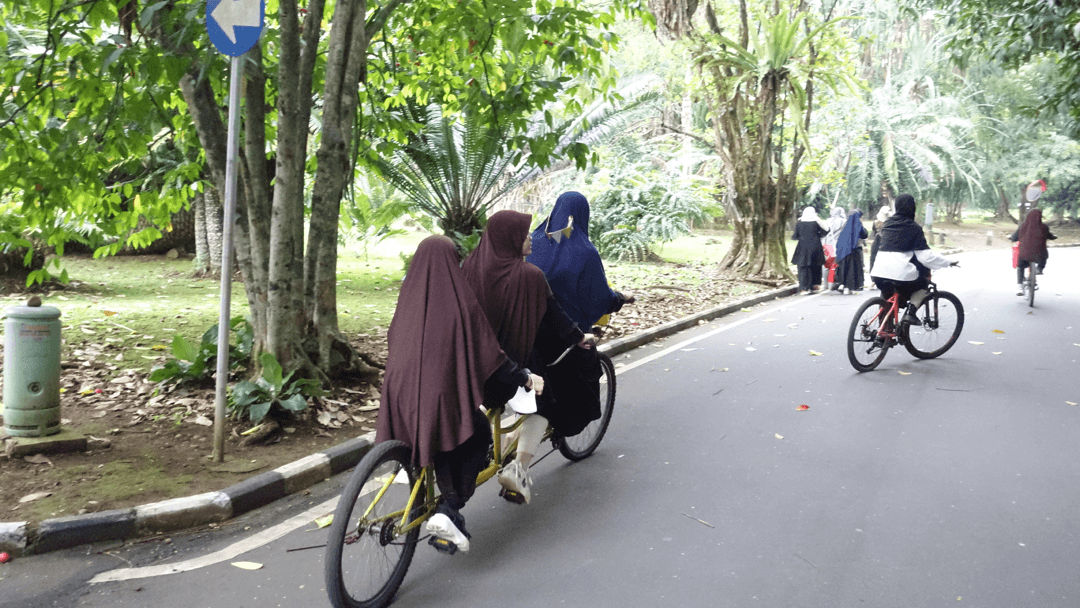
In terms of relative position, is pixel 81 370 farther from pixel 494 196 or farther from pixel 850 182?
pixel 850 182

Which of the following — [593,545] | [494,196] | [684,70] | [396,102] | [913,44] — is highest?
[913,44]

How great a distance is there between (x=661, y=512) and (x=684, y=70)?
1397 centimetres

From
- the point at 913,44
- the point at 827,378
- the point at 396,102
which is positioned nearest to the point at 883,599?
the point at 827,378

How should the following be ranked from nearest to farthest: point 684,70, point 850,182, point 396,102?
1. point 396,102
2. point 684,70
3. point 850,182

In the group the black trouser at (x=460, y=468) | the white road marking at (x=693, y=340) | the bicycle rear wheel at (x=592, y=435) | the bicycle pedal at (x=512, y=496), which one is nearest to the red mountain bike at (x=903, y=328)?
the white road marking at (x=693, y=340)

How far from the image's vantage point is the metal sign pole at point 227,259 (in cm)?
513

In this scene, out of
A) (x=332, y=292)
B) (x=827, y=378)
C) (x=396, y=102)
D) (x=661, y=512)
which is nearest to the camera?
(x=661, y=512)

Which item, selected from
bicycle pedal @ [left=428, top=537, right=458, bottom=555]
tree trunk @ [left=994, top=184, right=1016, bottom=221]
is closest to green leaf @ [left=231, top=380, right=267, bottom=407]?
bicycle pedal @ [left=428, top=537, right=458, bottom=555]

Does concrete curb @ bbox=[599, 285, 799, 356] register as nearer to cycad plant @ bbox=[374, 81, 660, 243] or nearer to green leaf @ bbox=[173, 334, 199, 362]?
cycad plant @ bbox=[374, 81, 660, 243]

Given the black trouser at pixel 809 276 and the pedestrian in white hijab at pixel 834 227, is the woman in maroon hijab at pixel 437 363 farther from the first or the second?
the pedestrian in white hijab at pixel 834 227

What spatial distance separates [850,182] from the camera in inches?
1442

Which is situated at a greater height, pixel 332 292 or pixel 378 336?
pixel 332 292

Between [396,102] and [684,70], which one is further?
[684,70]

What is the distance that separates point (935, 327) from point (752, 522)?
559cm
